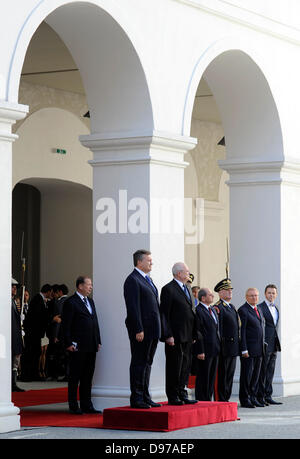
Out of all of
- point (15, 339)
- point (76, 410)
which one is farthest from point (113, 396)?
point (15, 339)

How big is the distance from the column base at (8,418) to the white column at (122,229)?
2005 millimetres

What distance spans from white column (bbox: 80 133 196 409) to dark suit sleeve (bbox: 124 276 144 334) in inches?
50.9

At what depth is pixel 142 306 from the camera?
10.4m

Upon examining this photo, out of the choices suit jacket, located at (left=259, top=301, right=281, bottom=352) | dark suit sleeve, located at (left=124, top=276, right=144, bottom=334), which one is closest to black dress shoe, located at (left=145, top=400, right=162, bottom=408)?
dark suit sleeve, located at (left=124, top=276, right=144, bottom=334)

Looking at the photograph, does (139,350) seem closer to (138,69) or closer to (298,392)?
(138,69)

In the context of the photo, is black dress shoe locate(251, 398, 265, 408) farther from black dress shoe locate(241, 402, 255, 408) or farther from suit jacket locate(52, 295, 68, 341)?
suit jacket locate(52, 295, 68, 341)

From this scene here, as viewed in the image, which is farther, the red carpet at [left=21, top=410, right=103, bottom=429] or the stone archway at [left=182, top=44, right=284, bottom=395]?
the stone archway at [left=182, top=44, right=284, bottom=395]

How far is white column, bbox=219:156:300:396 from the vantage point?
14.2 meters

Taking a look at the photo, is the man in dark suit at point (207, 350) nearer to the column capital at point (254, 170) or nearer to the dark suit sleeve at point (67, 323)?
the dark suit sleeve at point (67, 323)

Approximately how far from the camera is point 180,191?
1216 cm

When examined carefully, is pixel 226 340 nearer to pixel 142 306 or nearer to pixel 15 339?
pixel 142 306

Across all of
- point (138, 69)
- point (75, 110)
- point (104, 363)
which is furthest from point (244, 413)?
point (75, 110)

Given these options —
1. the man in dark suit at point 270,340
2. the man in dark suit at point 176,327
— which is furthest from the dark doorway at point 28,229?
the man in dark suit at point 176,327

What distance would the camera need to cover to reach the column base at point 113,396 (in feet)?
37.9
